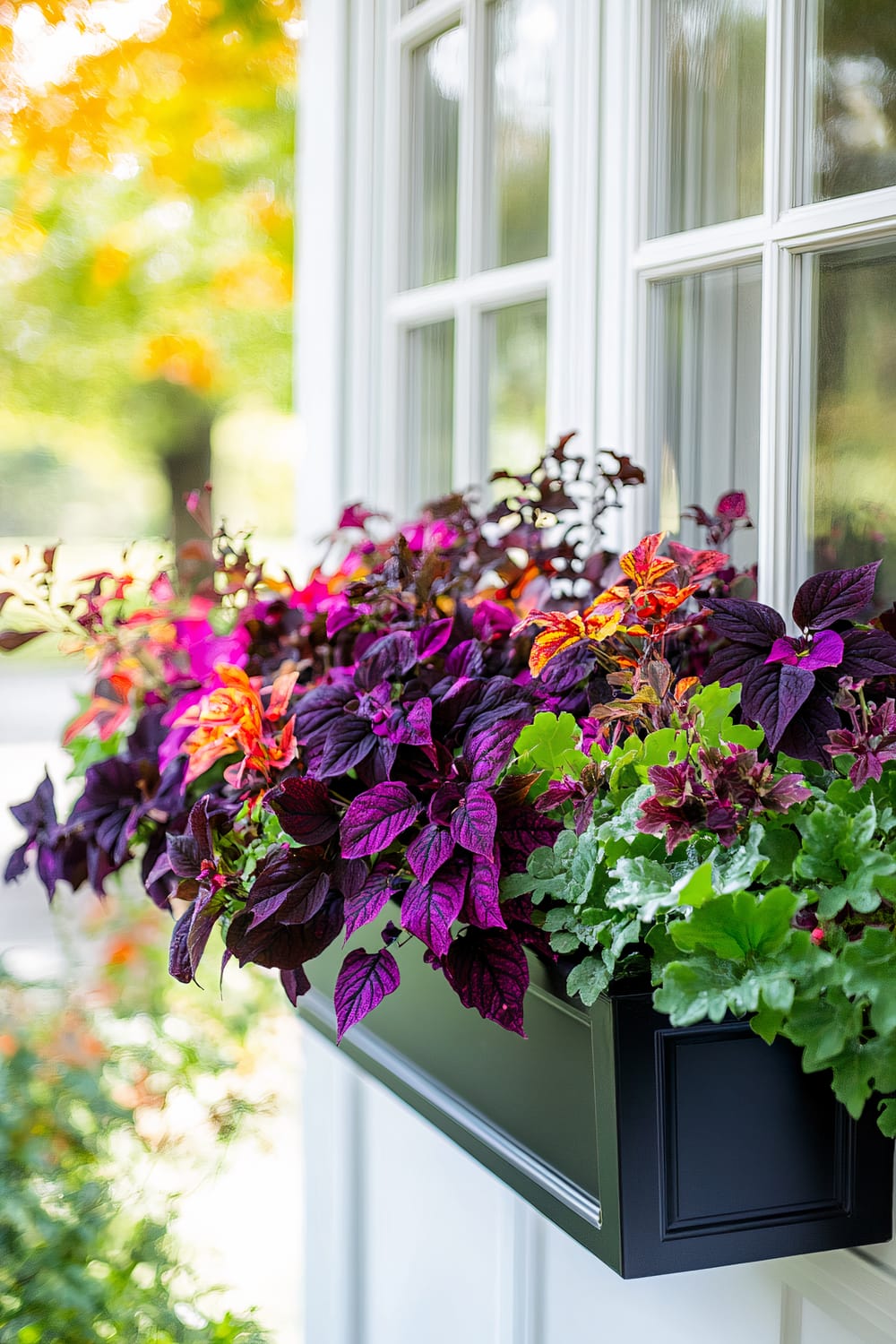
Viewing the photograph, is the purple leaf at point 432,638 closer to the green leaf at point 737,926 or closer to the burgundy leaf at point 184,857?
the burgundy leaf at point 184,857

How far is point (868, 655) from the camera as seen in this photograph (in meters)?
0.70

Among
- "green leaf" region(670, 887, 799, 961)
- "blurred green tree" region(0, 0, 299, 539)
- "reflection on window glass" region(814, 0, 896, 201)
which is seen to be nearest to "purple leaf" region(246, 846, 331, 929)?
"green leaf" region(670, 887, 799, 961)

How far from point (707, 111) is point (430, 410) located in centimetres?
59

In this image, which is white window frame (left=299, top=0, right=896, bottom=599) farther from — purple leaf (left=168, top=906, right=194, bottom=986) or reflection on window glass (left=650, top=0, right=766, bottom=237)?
purple leaf (left=168, top=906, right=194, bottom=986)

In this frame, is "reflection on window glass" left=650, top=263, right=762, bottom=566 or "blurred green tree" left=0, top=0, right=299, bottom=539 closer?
"reflection on window glass" left=650, top=263, right=762, bottom=566

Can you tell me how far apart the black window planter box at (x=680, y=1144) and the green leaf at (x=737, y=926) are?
8 cm

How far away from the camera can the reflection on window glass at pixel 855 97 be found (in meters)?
0.84

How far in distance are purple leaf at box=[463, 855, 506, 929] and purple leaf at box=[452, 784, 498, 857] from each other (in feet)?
0.05

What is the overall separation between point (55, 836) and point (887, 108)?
0.96m

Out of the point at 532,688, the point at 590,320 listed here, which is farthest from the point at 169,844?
the point at 590,320

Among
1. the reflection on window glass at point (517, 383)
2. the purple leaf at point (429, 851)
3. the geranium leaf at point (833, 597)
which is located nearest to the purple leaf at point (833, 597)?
the geranium leaf at point (833, 597)

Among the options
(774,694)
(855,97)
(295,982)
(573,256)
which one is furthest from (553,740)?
(573,256)

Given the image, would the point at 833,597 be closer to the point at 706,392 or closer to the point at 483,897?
the point at 483,897

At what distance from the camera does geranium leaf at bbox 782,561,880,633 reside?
2.32 feet
